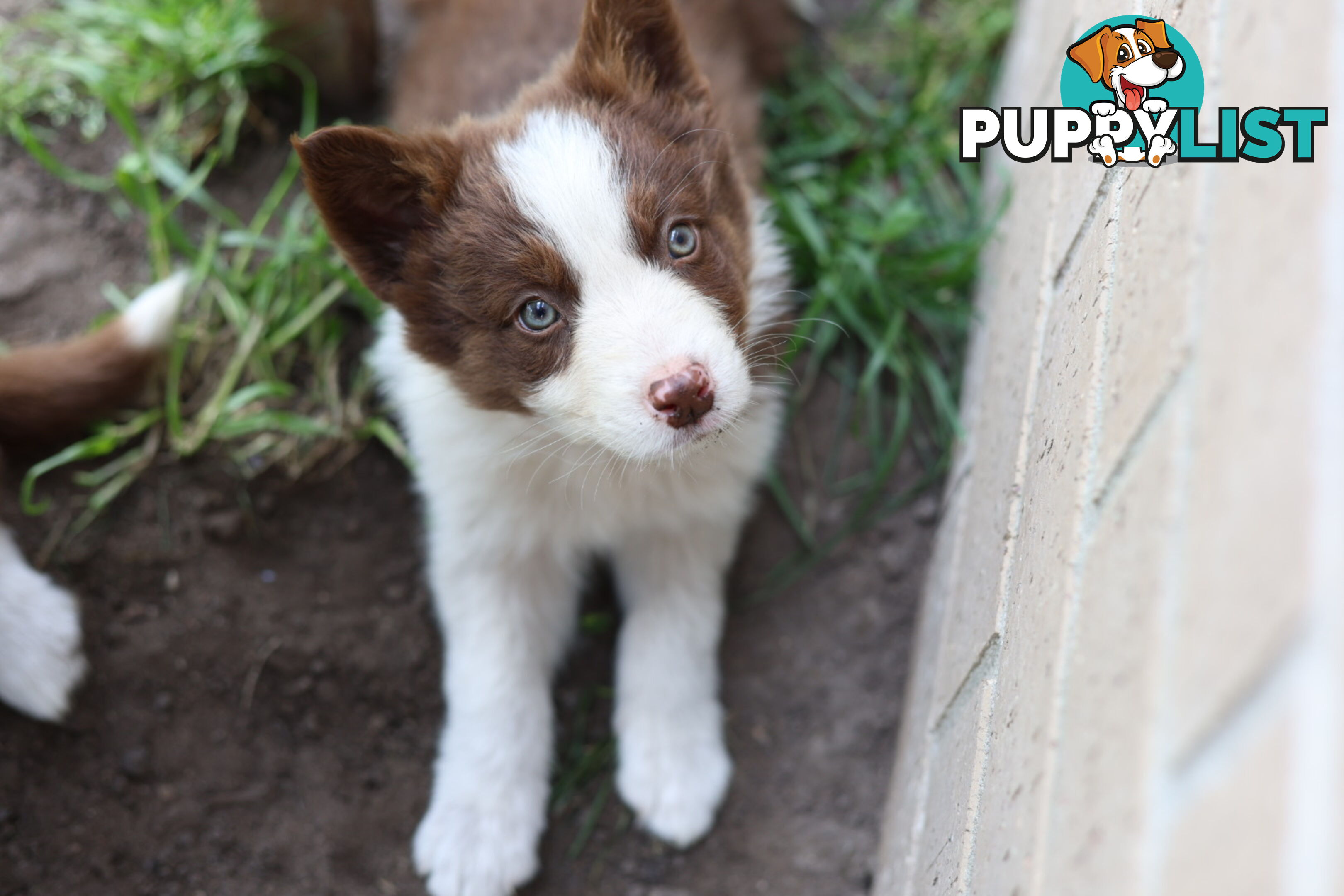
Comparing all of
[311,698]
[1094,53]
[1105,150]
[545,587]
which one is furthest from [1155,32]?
[311,698]

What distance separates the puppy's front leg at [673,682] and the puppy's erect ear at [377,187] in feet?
3.20

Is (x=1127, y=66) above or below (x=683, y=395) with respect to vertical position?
above

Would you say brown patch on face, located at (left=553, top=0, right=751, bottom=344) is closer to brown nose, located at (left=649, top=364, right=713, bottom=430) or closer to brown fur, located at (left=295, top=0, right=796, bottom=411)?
brown fur, located at (left=295, top=0, right=796, bottom=411)

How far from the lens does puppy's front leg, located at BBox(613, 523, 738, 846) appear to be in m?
2.64

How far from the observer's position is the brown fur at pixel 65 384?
Answer: 2.68 meters

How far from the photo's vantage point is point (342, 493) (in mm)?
3025

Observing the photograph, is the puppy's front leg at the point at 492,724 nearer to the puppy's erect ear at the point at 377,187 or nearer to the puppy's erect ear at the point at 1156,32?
the puppy's erect ear at the point at 377,187

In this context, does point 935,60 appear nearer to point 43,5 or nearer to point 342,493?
point 342,493

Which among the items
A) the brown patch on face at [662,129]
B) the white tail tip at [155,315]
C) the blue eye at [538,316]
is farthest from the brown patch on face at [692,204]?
the white tail tip at [155,315]

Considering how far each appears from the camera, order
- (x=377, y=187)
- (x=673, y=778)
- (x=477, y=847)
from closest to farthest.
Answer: (x=377, y=187)
(x=477, y=847)
(x=673, y=778)

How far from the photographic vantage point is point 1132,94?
170cm

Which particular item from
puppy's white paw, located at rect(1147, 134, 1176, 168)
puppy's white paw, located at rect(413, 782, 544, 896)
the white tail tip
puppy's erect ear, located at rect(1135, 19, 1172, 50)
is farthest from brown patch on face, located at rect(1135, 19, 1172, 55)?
the white tail tip

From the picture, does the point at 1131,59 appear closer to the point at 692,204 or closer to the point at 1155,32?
the point at 1155,32

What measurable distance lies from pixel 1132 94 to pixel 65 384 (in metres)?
2.52
